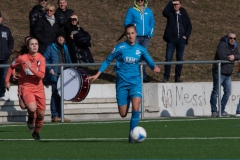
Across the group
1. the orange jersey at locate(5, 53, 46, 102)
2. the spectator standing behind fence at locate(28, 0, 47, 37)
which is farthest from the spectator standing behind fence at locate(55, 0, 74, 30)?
the orange jersey at locate(5, 53, 46, 102)

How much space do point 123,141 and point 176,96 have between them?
7533mm

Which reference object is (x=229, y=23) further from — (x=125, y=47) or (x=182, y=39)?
(x=125, y=47)

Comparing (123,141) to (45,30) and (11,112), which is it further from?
(45,30)

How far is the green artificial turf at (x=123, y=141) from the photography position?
11.1 m

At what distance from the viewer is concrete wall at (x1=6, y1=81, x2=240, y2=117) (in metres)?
20.6

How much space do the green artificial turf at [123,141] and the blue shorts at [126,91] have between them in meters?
0.69

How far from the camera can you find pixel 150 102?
20.7 metres

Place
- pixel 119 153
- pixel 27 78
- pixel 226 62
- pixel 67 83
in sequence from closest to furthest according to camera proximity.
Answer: pixel 119 153
pixel 27 78
pixel 67 83
pixel 226 62

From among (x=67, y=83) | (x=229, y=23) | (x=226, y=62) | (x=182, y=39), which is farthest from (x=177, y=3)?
(x=229, y=23)

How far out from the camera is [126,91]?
13.2m

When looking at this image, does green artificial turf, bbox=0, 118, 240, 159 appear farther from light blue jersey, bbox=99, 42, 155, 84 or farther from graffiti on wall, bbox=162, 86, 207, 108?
graffiti on wall, bbox=162, 86, 207, 108

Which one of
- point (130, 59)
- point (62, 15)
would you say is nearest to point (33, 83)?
point (130, 59)

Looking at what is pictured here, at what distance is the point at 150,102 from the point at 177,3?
2858mm

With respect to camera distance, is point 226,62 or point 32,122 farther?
point 226,62
